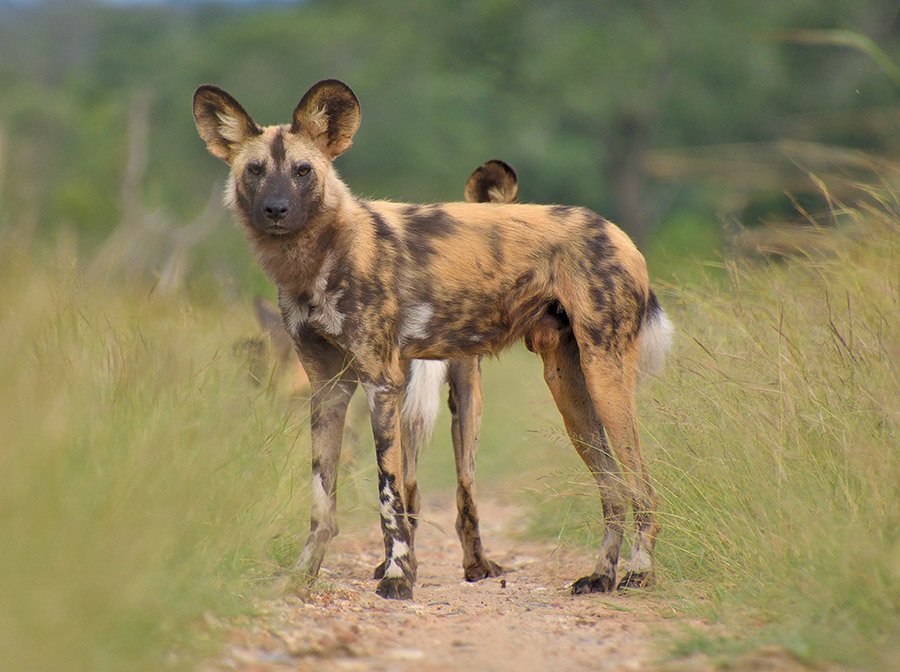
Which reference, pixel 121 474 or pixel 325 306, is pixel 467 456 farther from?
pixel 121 474

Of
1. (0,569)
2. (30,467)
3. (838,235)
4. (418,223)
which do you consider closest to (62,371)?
(30,467)

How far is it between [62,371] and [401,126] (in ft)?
64.9

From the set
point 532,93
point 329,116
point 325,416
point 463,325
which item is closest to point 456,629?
point 325,416

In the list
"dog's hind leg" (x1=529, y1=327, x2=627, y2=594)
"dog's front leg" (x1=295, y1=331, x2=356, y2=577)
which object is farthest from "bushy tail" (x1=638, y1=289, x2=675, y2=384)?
"dog's front leg" (x1=295, y1=331, x2=356, y2=577)

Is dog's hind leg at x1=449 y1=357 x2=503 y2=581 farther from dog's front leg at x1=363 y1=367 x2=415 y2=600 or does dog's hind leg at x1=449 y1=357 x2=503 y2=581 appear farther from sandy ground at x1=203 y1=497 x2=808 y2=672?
dog's front leg at x1=363 y1=367 x2=415 y2=600

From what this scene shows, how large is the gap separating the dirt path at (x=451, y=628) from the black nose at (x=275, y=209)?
1.14 metres

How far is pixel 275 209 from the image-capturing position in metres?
3.98

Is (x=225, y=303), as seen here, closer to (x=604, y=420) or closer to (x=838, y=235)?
(x=604, y=420)

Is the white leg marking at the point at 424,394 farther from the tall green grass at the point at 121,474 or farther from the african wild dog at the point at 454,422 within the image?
the tall green grass at the point at 121,474

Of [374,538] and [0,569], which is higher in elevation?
[0,569]

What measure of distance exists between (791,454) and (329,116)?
1.89m

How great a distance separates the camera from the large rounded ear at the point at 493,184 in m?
5.11

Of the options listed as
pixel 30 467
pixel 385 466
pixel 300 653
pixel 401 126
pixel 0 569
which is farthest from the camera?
pixel 401 126

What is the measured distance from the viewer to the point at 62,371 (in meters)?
2.97
